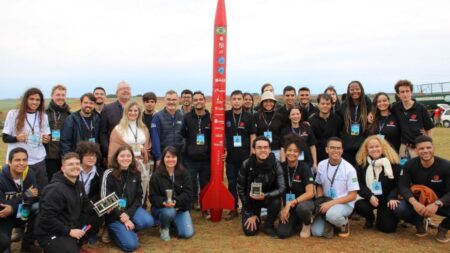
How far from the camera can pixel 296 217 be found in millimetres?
5379

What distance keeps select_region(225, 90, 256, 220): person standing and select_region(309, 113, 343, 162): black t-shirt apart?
3.40ft

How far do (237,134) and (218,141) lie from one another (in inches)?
14.8

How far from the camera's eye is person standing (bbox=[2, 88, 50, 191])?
516 centimetres

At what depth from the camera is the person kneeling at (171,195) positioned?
522 cm

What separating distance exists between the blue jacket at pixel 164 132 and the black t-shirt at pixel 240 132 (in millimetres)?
813

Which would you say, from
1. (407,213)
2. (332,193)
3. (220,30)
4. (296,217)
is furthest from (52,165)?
(407,213)

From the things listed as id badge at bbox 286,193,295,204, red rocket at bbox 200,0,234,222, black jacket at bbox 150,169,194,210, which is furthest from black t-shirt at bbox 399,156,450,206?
black jacket at bbox 150,169,194,210

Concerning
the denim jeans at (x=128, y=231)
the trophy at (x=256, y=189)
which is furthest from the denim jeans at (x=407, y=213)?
the denim jeans at (x=128, y=231)

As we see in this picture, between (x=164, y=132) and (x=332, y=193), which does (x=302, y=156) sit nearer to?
(x=332, y=193)

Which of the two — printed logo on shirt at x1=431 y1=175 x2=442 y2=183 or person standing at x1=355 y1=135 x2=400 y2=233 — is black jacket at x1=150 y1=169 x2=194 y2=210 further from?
printed logo on shirt at x1=431 y1=175 x2=442 y2=183

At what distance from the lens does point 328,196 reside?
5.50 meters

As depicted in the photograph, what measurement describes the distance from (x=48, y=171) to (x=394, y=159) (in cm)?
505

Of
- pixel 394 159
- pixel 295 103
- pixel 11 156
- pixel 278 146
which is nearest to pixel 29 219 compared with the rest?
pixel 11 156

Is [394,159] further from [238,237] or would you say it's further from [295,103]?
[238,237]
